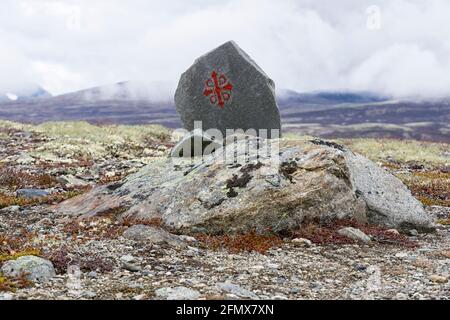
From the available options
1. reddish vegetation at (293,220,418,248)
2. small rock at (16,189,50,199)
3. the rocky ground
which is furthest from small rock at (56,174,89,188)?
reddish vegetation at (293,220,418,248)

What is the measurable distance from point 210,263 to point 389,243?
567 cm

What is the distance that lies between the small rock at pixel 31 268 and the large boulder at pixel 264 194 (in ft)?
15.9

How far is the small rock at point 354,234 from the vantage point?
14477mm

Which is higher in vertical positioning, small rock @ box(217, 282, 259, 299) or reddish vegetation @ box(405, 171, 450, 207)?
small rock @ box(217, 282, 259, 299)

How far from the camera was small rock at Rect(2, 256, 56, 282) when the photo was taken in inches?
396

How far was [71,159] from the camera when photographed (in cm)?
3294

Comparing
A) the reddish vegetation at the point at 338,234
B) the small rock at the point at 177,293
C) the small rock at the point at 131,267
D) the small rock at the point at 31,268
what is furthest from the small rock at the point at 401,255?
the small rock at the point at 31,268

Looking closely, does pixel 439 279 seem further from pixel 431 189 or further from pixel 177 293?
pixel 431 189

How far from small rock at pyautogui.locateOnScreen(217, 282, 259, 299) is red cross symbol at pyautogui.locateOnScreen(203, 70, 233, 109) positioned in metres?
13.6

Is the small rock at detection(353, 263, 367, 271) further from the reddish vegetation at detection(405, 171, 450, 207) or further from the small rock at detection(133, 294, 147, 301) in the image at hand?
the reddish vegetation at detection(405, 171, 450, 207)

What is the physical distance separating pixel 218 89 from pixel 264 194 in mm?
8925

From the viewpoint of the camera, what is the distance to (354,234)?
14531 mm
